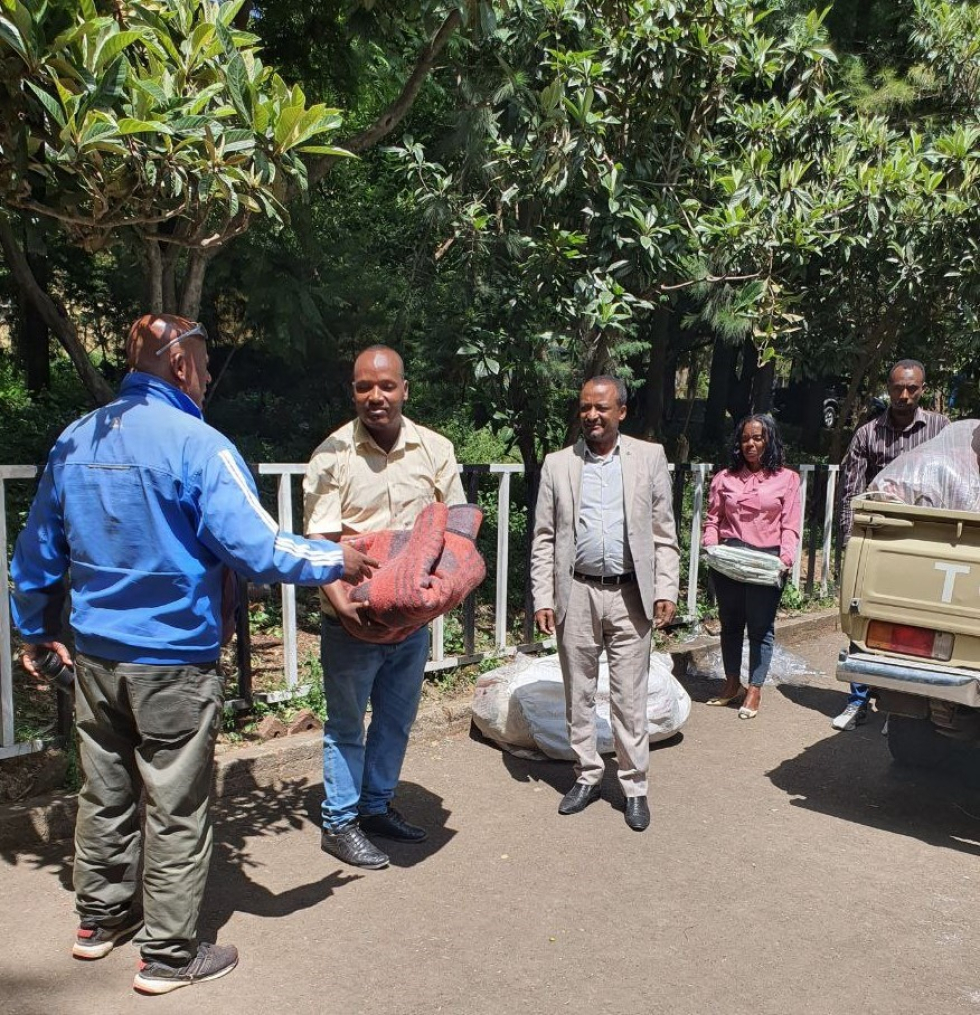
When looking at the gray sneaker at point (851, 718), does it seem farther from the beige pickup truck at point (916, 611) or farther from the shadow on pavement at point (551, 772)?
the beige pickup truck at point (916, 611)

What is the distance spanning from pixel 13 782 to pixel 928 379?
40.9 feet

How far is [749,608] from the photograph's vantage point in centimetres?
637

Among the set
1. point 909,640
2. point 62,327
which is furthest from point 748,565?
point 62,327

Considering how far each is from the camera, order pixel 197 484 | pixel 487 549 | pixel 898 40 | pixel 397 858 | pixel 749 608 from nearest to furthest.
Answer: pixel 197 484 < pixel 397 858 < pixel 749 608 < pixel 487 549 < pixel 898 40

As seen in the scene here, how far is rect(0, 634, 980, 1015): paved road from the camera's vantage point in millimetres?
3229

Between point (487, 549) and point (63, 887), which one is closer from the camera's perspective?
point (63, 887)

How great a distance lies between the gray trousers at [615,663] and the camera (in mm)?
4676

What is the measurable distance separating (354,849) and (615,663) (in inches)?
56.5

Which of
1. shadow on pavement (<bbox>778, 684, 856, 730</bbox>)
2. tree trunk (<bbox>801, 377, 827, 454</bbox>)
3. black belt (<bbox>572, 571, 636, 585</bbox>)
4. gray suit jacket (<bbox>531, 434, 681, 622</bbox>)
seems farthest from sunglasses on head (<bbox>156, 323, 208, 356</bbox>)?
tree trunk (<bbox>801, 377, 827, 454</bbox>)

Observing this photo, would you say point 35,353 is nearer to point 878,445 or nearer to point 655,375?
point 655,375

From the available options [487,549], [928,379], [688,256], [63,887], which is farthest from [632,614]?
[928,379]

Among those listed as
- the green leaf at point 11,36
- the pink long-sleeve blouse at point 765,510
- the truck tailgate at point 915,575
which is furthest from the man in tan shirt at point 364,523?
the pink long-sleeve blouse at point 765,510

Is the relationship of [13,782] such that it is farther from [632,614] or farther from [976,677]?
[976,677]

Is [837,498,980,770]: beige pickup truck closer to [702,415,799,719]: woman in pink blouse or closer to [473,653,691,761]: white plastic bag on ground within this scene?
[473,653,691,761]: white plastic bag on ground
